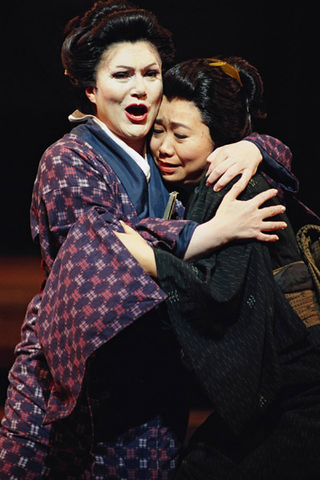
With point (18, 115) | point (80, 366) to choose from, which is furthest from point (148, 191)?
point (18, 115)

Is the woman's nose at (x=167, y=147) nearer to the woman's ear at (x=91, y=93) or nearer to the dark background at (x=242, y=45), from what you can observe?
the woman's ear at (x=91, y=93)

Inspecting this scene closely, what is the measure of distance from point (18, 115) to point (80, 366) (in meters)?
2.08

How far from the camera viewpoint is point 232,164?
1873mm

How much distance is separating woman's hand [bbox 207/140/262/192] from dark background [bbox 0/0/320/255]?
1.00 meters

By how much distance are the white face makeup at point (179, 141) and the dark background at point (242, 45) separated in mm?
847

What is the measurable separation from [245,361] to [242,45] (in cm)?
165

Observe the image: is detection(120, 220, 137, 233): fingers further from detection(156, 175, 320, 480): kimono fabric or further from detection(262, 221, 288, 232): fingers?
detection(262, 221, 288, 232): fingers

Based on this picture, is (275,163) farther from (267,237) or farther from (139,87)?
(139,87)

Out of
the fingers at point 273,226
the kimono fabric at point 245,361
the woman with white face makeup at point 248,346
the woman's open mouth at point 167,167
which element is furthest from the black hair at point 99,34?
the fingers at point 273,226

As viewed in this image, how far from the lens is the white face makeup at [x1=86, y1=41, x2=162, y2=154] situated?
6.40 ft

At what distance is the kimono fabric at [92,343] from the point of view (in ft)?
5.36

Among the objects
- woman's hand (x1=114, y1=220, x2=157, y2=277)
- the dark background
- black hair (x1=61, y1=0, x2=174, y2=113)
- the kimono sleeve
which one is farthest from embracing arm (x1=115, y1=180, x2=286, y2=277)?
the dark background

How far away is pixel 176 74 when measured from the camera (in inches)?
80.1

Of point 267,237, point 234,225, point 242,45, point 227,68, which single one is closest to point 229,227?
point 234,225
